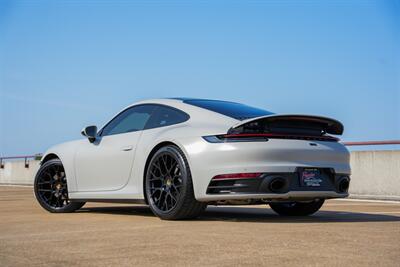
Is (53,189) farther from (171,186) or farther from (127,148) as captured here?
(171,186)

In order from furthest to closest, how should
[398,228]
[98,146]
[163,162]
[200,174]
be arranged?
[98,146] → [163,162] → [200,174] → [398,228]

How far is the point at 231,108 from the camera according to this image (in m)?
6.57

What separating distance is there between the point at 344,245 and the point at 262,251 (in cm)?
64

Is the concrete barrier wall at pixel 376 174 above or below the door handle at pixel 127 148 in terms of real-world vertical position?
below

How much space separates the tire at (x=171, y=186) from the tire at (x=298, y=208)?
1.43m

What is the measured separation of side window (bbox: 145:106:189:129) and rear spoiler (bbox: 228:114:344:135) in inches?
31.7

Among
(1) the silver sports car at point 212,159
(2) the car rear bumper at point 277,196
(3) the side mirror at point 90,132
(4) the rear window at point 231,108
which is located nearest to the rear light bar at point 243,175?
(1) the silver sports car at point 212,159

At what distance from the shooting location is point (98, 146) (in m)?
7.43

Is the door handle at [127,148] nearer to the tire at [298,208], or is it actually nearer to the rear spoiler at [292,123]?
the rear spoiler at [292,123]

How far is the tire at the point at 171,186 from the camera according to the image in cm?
585

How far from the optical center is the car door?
686 cm

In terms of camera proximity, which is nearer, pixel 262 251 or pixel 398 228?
pixel 262 251

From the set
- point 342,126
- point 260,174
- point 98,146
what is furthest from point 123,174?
point 342,126

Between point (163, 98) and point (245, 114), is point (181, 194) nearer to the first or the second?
point (245, 114)
